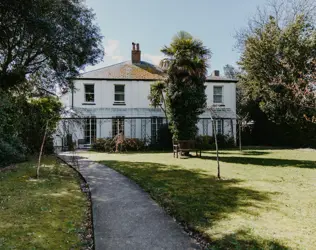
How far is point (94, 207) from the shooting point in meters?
5.64

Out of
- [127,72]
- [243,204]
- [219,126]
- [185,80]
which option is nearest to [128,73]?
[127,72]

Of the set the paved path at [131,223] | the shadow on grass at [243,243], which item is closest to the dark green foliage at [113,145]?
the paved path at [131,223]

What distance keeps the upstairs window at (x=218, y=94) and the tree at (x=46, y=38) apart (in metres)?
14.0

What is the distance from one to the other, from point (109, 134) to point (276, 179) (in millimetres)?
16691

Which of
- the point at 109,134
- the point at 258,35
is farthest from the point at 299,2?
the point at 109,134

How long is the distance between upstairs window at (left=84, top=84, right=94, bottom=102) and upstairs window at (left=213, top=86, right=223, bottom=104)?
37.0 ft

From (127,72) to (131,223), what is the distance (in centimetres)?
2163

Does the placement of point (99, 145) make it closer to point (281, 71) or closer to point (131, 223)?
point (281, 71)

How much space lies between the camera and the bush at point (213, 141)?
71.3ft

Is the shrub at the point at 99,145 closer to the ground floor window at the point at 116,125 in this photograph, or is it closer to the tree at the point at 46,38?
the ground floor window at the point at 116,125

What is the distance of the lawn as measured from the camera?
13.1 ft

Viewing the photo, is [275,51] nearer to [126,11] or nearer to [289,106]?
[289,106]

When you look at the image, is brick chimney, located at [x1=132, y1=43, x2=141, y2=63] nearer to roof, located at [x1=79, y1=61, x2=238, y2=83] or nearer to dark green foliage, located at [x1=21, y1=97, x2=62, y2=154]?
roof, located at [x1=79, y1=61, x2=238, y2=83]

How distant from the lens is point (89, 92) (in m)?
23.9
